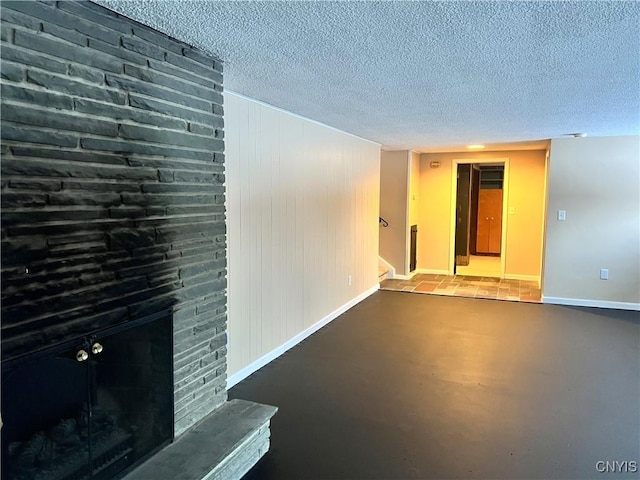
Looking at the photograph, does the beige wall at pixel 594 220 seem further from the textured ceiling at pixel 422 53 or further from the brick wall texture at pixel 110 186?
the brick wall texture at pixel 110 186

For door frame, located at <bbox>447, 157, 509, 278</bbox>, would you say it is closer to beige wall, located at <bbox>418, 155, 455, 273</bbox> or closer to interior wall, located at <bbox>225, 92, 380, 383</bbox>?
beige wall, located at <bbox>418, 155, 455, 273</bbox>

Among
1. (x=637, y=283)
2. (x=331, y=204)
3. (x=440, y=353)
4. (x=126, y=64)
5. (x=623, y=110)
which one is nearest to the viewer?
(x=126, y=64)

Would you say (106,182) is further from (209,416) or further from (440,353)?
(440,353)

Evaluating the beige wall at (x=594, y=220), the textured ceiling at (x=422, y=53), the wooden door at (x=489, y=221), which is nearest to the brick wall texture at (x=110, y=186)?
the textured ceiling at (x=422, y=53)

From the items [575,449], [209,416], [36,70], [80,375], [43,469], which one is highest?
[36,70]

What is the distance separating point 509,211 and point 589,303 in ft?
7.05

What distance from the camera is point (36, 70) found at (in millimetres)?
1489

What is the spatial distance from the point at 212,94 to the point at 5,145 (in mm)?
1159

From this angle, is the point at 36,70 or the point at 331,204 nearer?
the point at 36,70

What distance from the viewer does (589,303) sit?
560 cm

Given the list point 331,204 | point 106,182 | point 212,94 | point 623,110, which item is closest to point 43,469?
point 106,182

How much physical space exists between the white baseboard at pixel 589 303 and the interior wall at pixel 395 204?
2.28 meters

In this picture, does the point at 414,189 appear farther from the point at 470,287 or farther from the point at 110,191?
the point at 110,191

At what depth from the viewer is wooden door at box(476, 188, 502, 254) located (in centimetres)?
999
